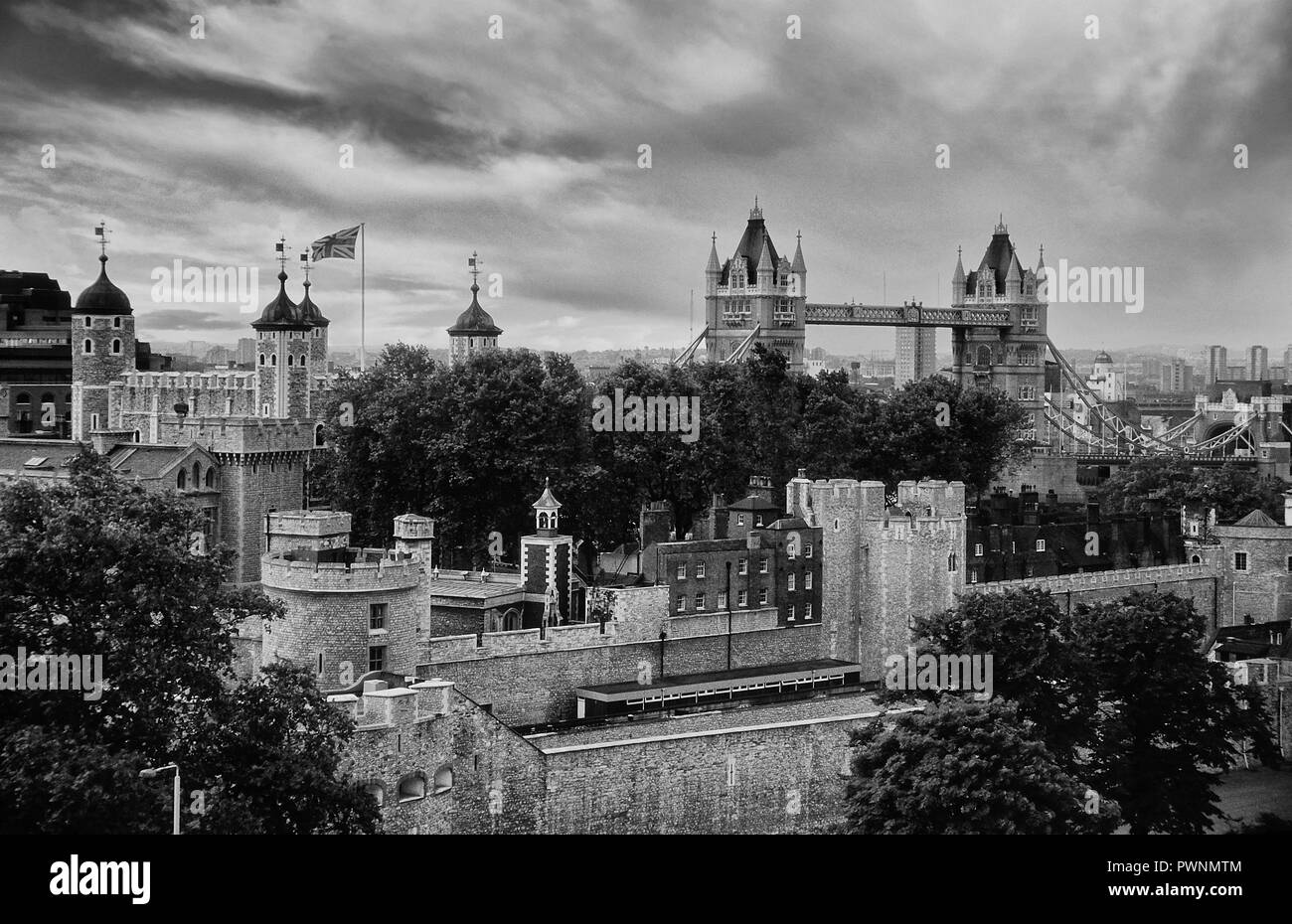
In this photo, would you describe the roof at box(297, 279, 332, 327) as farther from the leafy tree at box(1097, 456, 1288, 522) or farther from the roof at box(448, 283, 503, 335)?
the leafy tree at box(1097, 456, 1288, 522)

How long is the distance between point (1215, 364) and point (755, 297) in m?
27.5

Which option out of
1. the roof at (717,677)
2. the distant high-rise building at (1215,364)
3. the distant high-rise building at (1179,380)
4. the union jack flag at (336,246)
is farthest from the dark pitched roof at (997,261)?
the roof at (717,677)

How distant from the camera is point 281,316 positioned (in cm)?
5606

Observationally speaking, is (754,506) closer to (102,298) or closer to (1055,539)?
(1055,539)

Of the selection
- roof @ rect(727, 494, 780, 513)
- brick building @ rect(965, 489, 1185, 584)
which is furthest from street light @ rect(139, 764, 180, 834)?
brick building @ rect(965, 489, 1185, 584)

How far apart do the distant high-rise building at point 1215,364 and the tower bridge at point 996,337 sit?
1905 mm

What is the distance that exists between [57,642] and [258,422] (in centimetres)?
2390

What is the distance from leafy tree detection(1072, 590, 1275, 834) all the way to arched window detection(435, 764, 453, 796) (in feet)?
38.9

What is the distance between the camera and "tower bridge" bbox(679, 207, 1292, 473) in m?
103

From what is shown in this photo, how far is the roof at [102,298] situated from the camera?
59.5m

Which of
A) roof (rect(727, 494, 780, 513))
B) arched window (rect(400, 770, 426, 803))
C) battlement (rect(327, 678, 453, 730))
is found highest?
roof (rect(727, 494, 780, 513))

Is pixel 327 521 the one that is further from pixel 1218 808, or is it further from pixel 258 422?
pixel 1218 808
